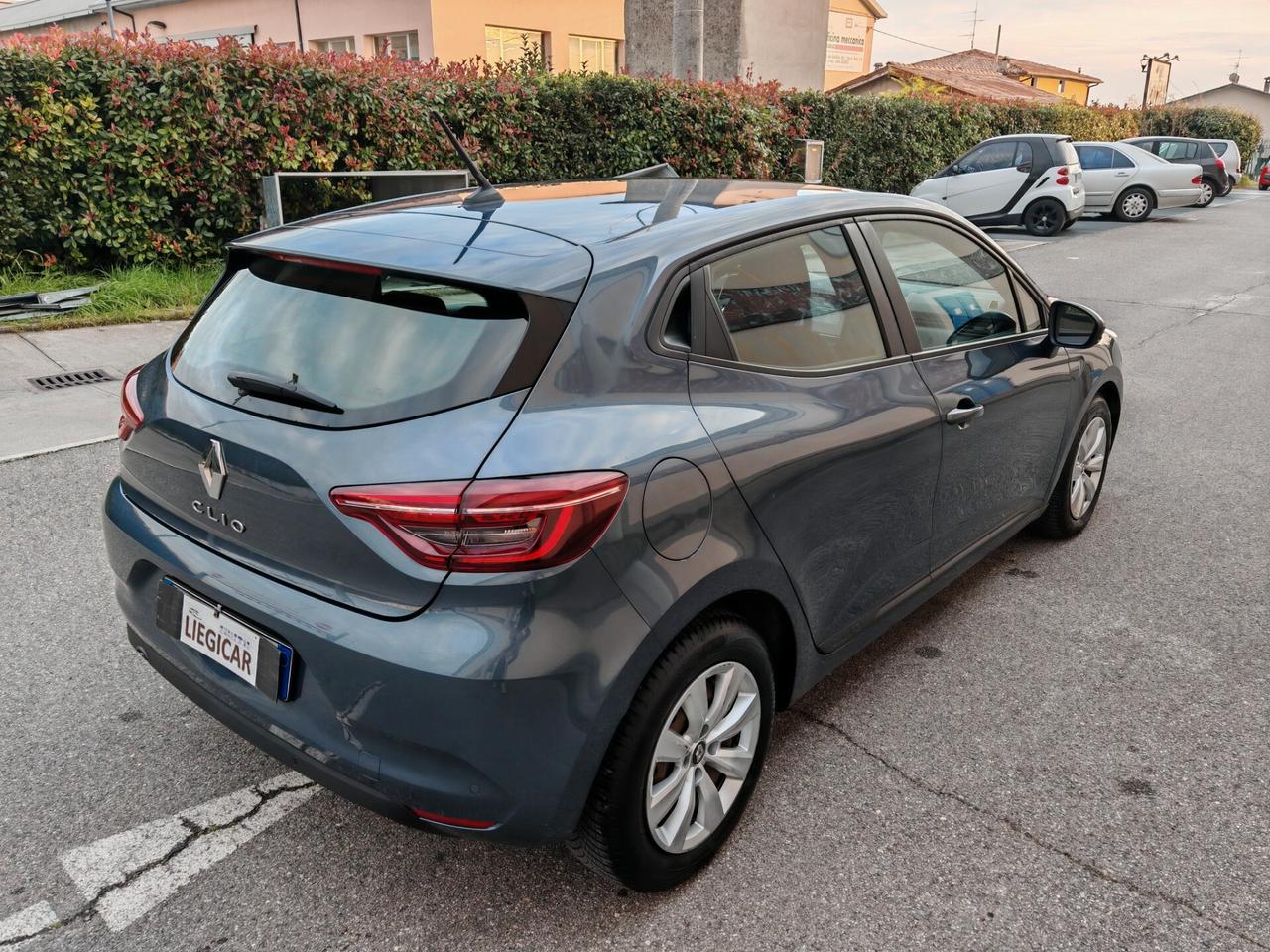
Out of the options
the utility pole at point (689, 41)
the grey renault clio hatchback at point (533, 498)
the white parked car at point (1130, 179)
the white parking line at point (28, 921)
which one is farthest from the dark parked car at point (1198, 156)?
the white parking line at point (28, 921)

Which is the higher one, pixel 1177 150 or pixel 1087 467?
pixel 1177 150

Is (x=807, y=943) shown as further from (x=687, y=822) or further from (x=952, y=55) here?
(x=952, y=55)

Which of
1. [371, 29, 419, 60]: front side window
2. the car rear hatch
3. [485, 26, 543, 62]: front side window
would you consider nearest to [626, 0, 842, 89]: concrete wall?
[485, 26, 543, 62]: front side window

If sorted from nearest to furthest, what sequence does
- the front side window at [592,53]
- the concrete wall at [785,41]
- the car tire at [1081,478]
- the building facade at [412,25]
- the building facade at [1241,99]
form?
1. the car tire at [1081,478]
2. the building facade at [412,25]
3. the front side window at [592,53]
4. the concrete wall at [785,41]
5. the building facade at [1241,99]

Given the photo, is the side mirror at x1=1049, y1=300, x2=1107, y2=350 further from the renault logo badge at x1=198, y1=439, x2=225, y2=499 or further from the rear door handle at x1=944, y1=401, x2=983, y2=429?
the renault logo badge at x1=198, y1=439, x2=225, y2=499

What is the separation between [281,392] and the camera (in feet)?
7.28

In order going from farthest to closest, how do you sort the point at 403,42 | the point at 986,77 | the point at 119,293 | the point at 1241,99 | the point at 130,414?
1. the point at 1241,99
2. the point at 986,77
3. the point at 403,42
4. the point at 119,293
5. the point at 130,414

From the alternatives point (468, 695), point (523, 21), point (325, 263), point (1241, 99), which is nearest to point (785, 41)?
point (523, 21)

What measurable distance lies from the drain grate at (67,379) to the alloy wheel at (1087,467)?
18.9 ft

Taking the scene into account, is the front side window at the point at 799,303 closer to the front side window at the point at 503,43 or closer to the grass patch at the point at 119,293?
the grass patch at the point at 119,293

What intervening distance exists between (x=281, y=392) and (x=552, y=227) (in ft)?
2.53

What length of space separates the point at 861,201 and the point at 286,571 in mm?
2018

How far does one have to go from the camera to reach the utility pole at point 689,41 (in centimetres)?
1402

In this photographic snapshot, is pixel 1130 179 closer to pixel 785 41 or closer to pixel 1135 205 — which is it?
pixel 1135 205
